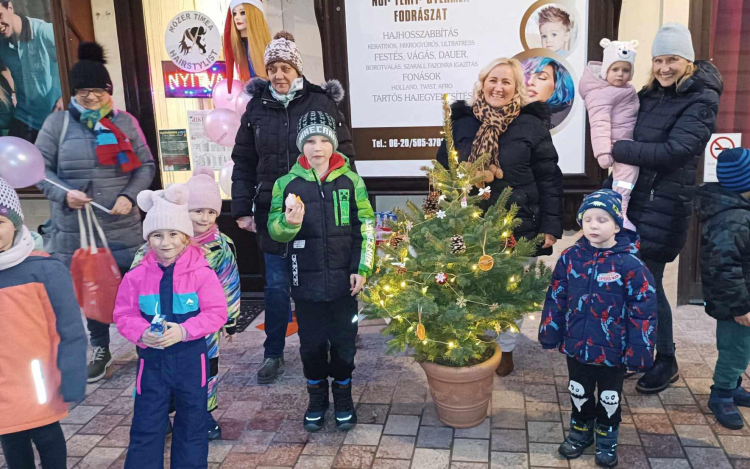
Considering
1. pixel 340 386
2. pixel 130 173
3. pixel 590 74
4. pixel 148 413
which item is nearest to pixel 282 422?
pixel 340 386

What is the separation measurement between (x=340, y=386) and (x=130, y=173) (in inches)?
102

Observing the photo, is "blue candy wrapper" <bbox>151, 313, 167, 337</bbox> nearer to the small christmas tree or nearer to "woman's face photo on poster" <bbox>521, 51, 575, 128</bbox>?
the small christmas tree

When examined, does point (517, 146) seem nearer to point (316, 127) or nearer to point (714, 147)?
point (316, 127)

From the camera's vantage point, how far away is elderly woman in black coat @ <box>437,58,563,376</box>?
4.32m

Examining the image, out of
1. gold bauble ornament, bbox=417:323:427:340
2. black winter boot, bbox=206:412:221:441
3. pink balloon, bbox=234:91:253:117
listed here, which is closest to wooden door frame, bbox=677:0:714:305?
gold bauble ornament, bbox=417:323:427:340

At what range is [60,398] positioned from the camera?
10.0 ft

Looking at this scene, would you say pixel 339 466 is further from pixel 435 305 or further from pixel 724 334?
pixel 724 334

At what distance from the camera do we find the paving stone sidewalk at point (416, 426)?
363cm

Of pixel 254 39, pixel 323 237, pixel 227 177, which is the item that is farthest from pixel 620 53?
pixel 227 177

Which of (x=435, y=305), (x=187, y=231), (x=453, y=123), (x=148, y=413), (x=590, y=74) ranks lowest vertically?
(x=148, y=413)

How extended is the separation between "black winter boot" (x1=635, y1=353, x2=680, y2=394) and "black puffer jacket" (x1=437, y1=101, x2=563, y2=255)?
1159mm

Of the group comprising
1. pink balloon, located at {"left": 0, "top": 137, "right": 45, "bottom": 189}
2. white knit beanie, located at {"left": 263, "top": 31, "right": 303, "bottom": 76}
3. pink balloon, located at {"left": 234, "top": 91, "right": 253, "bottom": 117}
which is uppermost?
white knit beanie, located at {"left": 263, "top": 31, "right": 303, "bottom": 76}

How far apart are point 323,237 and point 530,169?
1657 mm

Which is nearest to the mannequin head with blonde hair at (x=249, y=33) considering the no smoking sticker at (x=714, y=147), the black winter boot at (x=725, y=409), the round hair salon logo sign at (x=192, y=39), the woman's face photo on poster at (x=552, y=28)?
the round hair salon logo sign at (x=192, y=39)
